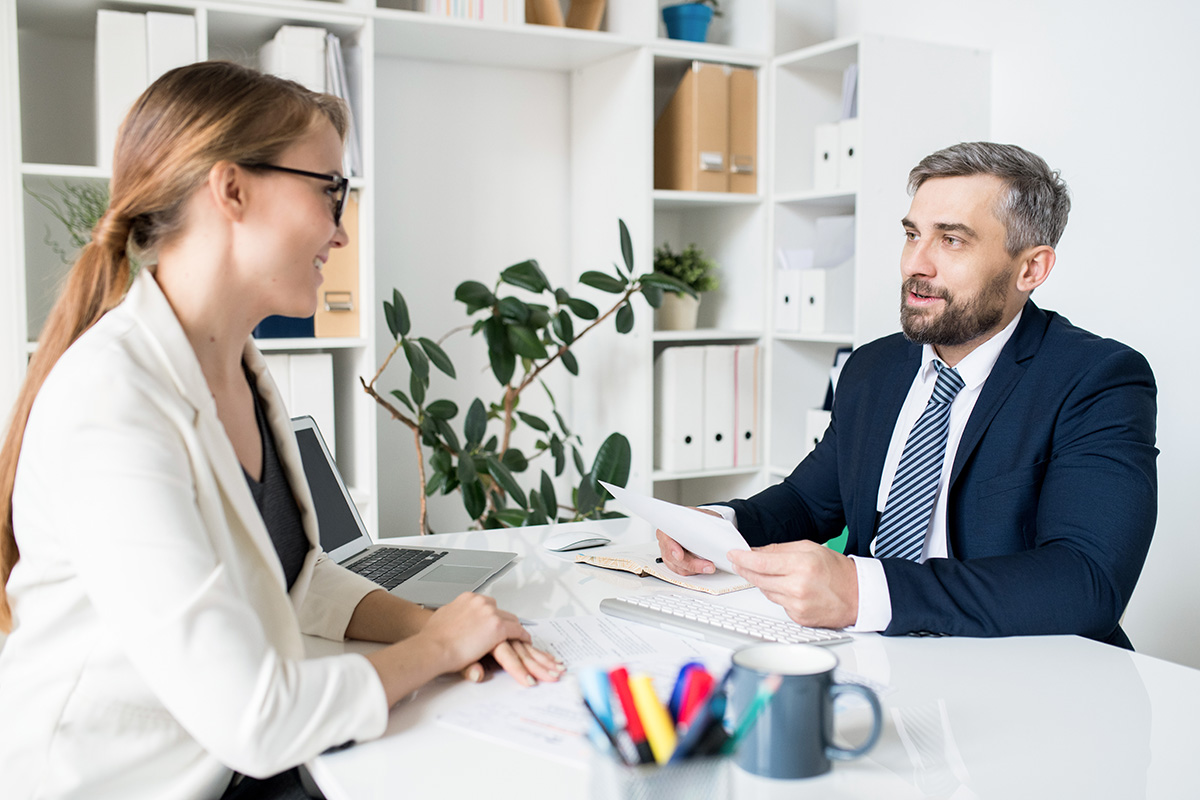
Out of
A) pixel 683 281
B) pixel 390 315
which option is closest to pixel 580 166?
pixel 683 281

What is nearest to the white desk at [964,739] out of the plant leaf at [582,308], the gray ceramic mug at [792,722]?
the gray ceramic mug at [792,722]

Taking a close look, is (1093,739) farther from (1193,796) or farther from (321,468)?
(321,468)

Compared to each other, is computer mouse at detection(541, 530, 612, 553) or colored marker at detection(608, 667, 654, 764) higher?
colored marker at detection(608, 667, 654, 764)

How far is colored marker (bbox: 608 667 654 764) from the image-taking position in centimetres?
64

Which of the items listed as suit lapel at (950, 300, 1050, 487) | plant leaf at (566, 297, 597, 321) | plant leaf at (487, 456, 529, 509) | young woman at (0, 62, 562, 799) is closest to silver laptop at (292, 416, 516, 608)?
young woman at (0, 62, 562, 799)

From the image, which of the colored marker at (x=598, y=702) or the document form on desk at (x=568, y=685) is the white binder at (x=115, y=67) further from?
the colored marker at (x=598, y=702)

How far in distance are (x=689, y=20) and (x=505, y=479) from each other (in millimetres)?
1650

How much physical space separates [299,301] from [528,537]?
74cm

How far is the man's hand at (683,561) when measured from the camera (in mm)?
1487

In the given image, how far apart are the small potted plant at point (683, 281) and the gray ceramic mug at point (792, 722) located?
2.48m

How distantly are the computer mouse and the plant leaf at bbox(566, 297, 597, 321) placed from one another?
1267 mm

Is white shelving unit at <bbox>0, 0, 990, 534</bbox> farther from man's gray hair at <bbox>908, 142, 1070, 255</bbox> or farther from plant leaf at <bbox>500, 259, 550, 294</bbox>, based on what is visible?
man's gray hair at <bbox>908, 142, 1070, 255</bbox>

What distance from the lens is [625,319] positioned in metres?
2.98

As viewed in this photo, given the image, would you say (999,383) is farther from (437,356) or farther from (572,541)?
(437,356)
